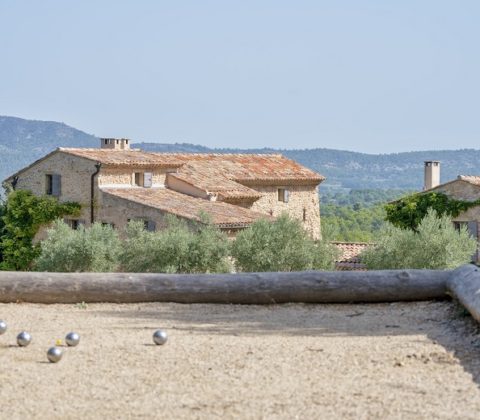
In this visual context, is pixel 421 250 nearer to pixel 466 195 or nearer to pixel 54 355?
pixel 466 195

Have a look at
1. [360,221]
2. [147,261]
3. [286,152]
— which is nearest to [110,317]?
[147,261]

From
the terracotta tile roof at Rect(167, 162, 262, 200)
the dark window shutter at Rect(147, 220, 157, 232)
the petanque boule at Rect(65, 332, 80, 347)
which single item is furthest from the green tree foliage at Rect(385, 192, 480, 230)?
the petanque boule at Rect(65, 332, 80, 347)

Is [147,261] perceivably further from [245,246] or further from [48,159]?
[48,159]

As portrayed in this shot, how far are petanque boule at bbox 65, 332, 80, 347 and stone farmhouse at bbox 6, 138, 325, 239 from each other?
2812 cm

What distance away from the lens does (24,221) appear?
148 feet

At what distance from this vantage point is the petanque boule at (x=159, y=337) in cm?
838

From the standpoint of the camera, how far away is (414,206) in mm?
→ 44188

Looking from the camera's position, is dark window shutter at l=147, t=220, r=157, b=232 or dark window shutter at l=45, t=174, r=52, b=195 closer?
dark window shutter at l=147, t=220, r=157, b=232

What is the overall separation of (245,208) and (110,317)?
33900 millimetres

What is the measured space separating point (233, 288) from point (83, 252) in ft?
70.5

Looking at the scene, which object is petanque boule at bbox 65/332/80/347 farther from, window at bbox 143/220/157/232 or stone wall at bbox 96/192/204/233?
window at bbox 143/220/157/232

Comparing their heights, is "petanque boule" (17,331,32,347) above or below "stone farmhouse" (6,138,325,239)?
below

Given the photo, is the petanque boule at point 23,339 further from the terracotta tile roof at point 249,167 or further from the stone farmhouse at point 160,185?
the terracotta tile roof at point 249,167

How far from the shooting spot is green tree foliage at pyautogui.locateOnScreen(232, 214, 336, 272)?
30.1 m
